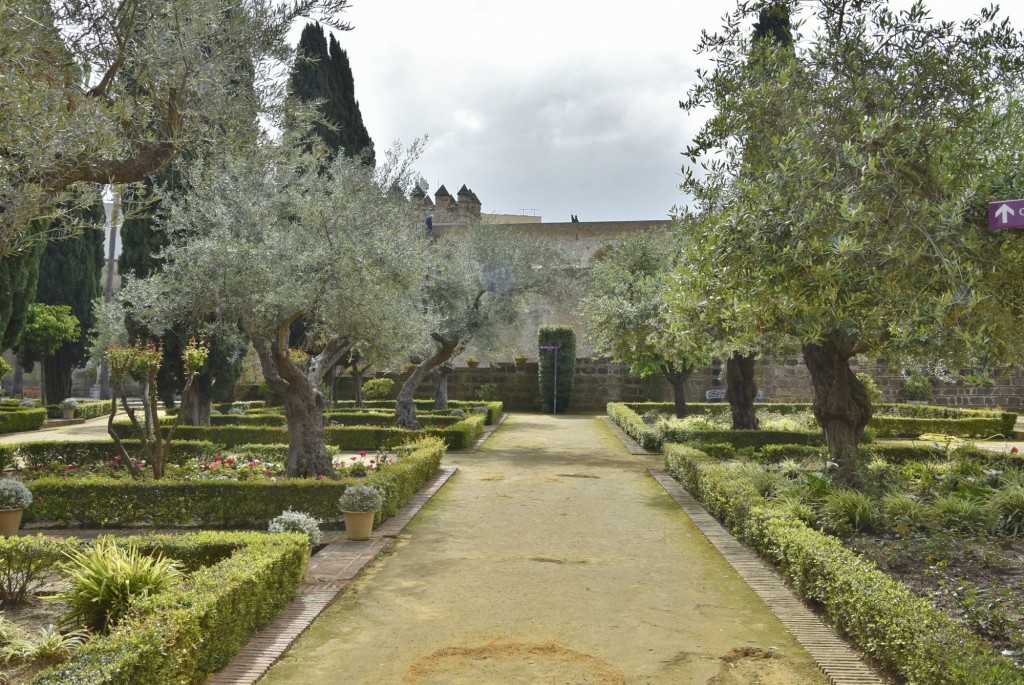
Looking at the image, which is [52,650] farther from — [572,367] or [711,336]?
[572,367]

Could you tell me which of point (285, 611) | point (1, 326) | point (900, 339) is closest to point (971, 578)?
point (900, 339)

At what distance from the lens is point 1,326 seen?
54.7ft

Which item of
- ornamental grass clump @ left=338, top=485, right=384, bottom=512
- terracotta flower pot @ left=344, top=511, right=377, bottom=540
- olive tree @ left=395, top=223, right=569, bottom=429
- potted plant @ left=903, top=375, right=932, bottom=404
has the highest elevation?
olive tree @ left=395, top=223, right=569, bottom=429

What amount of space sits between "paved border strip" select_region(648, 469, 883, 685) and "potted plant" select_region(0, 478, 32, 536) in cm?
723

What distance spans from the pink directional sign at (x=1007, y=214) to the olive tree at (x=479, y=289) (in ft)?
50.3

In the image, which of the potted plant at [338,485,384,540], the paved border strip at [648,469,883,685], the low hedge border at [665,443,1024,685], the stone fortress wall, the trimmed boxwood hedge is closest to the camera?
the low hedge border at [665,443,1024,685]

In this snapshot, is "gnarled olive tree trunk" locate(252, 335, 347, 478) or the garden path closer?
the garden path

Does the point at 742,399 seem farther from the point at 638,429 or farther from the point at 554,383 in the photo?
the point at 554,383

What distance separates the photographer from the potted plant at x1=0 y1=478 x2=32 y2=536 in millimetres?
9086

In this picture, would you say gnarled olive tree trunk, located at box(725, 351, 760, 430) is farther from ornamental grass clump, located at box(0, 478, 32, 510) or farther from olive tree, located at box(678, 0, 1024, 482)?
ornamental grass clump, located at box(0, 478, 32, 510)

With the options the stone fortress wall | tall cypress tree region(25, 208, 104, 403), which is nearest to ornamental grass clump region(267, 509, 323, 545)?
the stone fortress wall

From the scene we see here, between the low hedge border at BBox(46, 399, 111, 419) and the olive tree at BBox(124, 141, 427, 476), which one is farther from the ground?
the olive tree at BBox(124, 141, 427, 476)

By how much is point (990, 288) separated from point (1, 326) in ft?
56.2

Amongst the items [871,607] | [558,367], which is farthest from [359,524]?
[558,367]
